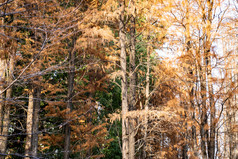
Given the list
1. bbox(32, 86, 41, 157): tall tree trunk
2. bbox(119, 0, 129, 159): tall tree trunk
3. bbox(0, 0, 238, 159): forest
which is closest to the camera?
bbox(0, 0, 238, 159): forest

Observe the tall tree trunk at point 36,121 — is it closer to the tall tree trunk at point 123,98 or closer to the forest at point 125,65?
the forest at point 125,65

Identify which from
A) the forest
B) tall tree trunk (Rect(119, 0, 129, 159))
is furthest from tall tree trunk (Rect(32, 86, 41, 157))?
tall tree trunk (Rect(119, 0, 129, 159))

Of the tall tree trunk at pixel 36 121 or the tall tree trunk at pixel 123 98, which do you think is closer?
the tall tree trunk at pixel 123 98

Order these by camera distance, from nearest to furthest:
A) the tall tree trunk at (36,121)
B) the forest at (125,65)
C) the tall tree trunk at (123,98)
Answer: the forest at (125,65), the tall tree trunk at (123,98), the tall tree trunk at (36,121)

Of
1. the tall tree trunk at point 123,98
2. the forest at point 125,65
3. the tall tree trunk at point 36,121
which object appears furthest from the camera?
the tall tree trunk at point 36,121

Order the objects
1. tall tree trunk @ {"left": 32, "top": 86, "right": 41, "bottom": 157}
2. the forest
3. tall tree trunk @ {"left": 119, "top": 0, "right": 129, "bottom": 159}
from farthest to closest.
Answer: tall tree trunk @ {"left": 32, "top": 86, "right": 41, "bottom": 157} < tall tree trunk @ {"left": 119, "top": 0, "right": 129, "bottom": 159} < the forest

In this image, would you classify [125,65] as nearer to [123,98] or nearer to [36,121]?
[123,98]

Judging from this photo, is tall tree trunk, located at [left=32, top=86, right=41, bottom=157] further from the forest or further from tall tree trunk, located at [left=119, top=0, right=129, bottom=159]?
tall tree trunk, located at [left=119, top=0, right=129, bottom=159]

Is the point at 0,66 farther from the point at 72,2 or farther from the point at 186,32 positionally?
the point at 186,32

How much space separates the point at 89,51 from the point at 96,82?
2.16m

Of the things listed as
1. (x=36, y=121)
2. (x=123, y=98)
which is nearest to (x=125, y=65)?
(x=123, y=98)

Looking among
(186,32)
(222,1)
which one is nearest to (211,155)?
(186,32)

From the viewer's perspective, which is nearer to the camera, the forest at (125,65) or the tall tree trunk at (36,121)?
the forest at (125,65)

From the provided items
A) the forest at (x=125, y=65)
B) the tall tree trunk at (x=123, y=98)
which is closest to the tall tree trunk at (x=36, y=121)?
the forest at (x=125, y=65)
